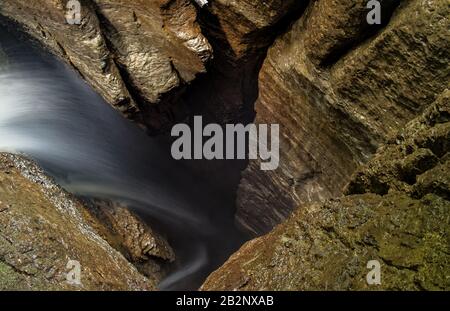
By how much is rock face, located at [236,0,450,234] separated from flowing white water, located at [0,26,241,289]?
2.47 m

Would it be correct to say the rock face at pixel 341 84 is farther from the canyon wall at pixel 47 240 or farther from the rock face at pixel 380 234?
the canyon wall at pixel 47 240

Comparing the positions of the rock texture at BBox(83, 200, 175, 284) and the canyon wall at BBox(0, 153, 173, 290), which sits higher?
the canyon wall at BBox(0, 153, 173, 290)

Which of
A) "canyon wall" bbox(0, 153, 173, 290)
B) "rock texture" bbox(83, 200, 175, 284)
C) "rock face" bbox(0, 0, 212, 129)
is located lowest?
"rock texture" bbox(83, 200, 175, 284)

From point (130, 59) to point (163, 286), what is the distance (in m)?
4.22

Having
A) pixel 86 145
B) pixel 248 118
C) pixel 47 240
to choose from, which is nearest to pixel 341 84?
pixel 248 118

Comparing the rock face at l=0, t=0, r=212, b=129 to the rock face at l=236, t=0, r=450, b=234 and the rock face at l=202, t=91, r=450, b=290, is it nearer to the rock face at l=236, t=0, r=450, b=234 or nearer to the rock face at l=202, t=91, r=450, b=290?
the rock face at l=236, t=0, r=450, b=234

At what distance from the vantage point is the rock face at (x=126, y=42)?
8.89 metres

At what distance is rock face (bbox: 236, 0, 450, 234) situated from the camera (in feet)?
25.4

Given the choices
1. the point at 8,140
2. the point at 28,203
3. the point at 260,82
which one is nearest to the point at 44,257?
the point at 28,203

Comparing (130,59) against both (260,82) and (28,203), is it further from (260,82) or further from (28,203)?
(28,203)

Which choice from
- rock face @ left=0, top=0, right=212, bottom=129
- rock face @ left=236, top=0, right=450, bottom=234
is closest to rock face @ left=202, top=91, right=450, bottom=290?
rock face @ left=236, top=0, right=450, bottom=234

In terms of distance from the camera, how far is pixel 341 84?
8.91m

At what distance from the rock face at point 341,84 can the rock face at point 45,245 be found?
456cm
